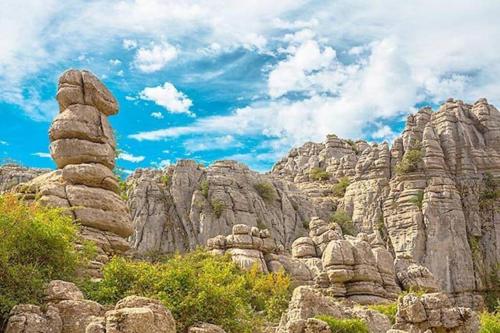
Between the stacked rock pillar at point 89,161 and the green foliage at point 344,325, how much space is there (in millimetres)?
9816

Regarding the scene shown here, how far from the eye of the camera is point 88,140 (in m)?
29.5

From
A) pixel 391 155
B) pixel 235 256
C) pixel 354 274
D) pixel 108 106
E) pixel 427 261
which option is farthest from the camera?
pixel 391 155

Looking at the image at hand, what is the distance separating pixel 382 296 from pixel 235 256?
922 cm

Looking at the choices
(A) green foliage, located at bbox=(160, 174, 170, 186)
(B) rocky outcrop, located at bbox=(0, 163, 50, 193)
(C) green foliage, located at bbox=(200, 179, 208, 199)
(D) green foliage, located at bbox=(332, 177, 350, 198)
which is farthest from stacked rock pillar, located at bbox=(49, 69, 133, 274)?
(D) green foliage, located at bbox=(332, 177, 350, 198)

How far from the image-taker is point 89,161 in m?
29.2

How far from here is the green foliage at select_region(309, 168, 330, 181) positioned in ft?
297

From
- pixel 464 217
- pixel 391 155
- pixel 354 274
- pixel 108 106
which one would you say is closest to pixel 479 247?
pixel 464 217

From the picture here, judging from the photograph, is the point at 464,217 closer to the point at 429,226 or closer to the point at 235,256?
the point at 429,226

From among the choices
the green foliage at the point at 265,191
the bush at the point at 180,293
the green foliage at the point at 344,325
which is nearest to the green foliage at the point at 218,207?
the green foliage at the point at 265,191

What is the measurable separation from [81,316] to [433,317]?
1415 centimetres

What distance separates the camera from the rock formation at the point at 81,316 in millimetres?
13451

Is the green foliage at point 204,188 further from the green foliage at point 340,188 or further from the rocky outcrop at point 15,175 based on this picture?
the green foliage at point 340,188

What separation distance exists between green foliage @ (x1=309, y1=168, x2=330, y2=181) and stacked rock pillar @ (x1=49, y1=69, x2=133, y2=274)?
61443mm

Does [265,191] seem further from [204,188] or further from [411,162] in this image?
[411,162]
